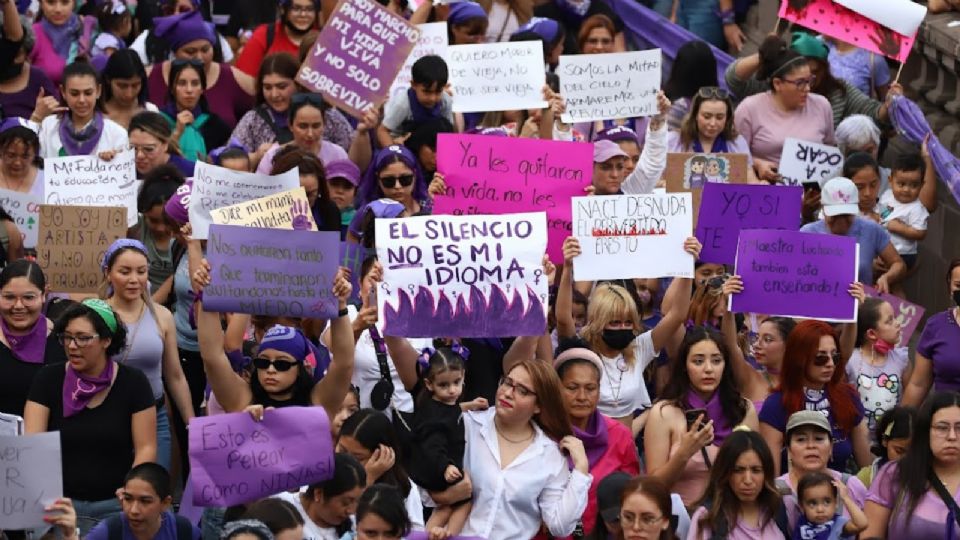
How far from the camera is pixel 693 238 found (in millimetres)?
12469

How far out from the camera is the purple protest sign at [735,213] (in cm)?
1301

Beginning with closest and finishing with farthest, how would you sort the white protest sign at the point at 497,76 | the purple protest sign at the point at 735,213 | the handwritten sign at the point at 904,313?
1. the purple protest sign at the point at 735,213
2. the handwritten sign at the point at 904,313
3. the white protest sign at the point at 497,76

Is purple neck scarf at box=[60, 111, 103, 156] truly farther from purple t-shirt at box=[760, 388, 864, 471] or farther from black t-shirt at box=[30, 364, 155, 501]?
purple t-shirt at box=[760, 388, 864, 471]

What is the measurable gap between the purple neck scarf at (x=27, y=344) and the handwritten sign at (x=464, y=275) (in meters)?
1.59

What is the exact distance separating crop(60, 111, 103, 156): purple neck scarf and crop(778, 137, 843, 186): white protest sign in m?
4.18

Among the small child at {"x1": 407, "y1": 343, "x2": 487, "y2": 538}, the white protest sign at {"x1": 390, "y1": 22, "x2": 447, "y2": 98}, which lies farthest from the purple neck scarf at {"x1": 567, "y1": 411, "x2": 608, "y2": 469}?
the white protest sign at {"x1": 390, "y1": 22, "x2": 447, "y2": 98}

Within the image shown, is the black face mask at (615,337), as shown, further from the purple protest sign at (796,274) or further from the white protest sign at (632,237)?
the purple protest sign at (796,274)

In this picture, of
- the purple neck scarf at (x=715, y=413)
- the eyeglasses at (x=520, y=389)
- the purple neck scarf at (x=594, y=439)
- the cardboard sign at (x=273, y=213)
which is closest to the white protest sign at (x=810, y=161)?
the purple neck scarf at (x=715, y=413)

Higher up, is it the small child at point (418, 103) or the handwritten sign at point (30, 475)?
the small child at point (418, 103)

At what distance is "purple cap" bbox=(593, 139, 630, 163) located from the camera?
1415cm

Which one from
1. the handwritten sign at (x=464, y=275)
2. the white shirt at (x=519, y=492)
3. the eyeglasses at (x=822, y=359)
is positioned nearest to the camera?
the white shirt at (x=519, y=492)

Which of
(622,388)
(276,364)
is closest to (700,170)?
(622,388)

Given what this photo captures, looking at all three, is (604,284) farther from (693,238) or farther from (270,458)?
(270,458)

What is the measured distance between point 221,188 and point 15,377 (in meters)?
1.70
